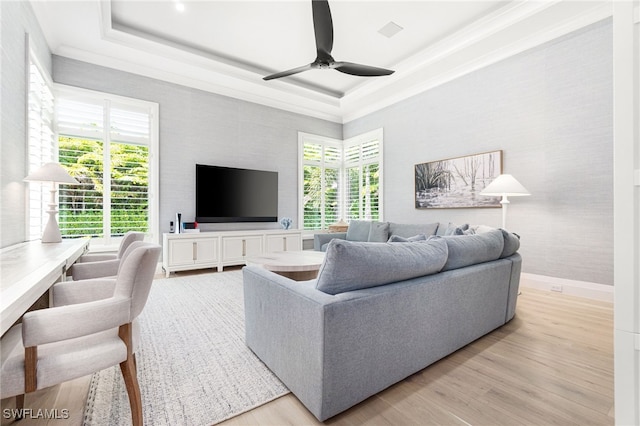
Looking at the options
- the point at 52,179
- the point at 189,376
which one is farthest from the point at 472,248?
the point at 52,179

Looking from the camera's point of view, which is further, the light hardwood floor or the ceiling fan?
the ceiling fan

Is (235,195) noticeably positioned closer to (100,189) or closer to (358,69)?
(100,189)

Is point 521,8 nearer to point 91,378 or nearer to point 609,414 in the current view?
point 609,414

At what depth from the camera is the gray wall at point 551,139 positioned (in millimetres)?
3066

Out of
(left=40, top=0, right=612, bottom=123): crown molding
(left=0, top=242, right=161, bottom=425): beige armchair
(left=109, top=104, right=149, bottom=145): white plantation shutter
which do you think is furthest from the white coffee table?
(left=40, top=0, right=612, bottom=123): crown molding

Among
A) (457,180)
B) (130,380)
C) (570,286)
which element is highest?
(457,180)

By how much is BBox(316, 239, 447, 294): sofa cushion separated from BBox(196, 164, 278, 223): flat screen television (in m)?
3.93

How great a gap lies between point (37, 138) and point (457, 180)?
534cm

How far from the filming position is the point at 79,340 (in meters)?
1.17

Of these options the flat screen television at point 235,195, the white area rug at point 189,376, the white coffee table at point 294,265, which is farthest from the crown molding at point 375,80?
the white area rug at point 189,376

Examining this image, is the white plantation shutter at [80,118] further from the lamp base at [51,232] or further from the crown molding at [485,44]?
the crown molding at [485,44]

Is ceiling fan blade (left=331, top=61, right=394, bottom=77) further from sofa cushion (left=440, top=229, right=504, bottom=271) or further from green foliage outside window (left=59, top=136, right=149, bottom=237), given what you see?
green foliage outside window (left=59, top=136, right=149, bottom=237)

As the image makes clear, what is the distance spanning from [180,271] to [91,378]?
3.01 meters

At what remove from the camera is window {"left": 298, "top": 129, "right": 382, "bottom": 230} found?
5.90 metres
